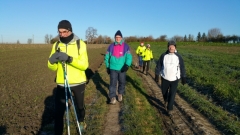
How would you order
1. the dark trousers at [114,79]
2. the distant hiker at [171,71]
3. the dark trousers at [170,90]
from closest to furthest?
the distant hiker at [171,71]
the dark trousers at [170,90]
the dark trousers at [114,79]

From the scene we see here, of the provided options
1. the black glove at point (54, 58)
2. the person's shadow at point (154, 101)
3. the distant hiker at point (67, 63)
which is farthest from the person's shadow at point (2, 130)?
the person's shadow at point (154, 101)

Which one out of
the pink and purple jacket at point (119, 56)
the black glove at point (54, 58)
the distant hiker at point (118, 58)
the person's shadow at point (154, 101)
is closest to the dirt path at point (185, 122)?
the person's shadow at point (154, 101)

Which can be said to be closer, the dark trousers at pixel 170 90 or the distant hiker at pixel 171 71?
the distant hiker at pixel 171 71

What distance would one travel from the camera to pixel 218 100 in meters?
7.94

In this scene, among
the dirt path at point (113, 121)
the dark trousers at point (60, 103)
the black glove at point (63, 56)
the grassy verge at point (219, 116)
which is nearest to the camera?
the black glove at point (63, 56)

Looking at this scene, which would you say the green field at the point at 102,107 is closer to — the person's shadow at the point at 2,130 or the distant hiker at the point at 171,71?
the person's shadow at the point at 2,130

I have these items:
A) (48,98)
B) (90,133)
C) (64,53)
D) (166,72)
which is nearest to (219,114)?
(166,72)

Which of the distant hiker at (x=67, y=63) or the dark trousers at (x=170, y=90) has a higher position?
the distant hiker at (x=67, y=63)


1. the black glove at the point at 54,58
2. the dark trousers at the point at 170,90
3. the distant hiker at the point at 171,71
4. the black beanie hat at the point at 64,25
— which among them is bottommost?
the dark trousers at the point at 170,90

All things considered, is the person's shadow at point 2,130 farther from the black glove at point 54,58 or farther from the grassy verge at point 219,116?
the grassy verge at point 219,116

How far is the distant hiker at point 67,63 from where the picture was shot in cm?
356

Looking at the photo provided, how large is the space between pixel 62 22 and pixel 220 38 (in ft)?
331

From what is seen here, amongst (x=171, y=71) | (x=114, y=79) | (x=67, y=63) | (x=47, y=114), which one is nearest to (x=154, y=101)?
(x=114, y=79)

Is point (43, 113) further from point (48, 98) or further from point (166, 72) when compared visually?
point (166, 72)
